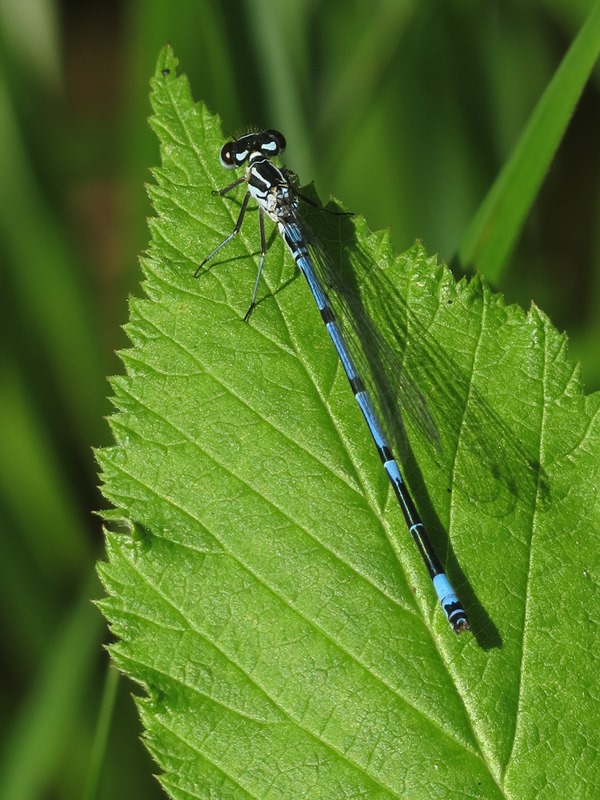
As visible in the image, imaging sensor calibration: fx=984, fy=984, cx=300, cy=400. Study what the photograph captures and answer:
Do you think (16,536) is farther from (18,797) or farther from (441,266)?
(441,266)

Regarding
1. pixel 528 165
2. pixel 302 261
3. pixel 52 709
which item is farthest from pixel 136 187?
pixel 52 709

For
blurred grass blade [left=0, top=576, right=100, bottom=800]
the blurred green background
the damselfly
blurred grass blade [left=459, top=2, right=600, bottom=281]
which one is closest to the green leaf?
the damselfly

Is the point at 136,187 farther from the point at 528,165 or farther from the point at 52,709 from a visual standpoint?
the point at 52,709

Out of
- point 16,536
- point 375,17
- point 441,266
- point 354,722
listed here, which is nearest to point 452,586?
point 354,722

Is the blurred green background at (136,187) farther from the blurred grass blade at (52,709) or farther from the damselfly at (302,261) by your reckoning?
the damselfly at (302,261)

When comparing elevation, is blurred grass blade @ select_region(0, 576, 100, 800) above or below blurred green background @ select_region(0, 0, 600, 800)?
below

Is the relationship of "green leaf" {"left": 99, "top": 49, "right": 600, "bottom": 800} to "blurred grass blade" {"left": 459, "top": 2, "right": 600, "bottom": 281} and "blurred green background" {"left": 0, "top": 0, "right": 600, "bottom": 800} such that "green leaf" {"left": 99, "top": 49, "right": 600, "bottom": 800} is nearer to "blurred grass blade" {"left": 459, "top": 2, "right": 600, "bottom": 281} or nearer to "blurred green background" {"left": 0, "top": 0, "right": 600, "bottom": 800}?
"blurred grass blade" {"left": 459, "top": 2, "right": 600, "bottom": 281}
